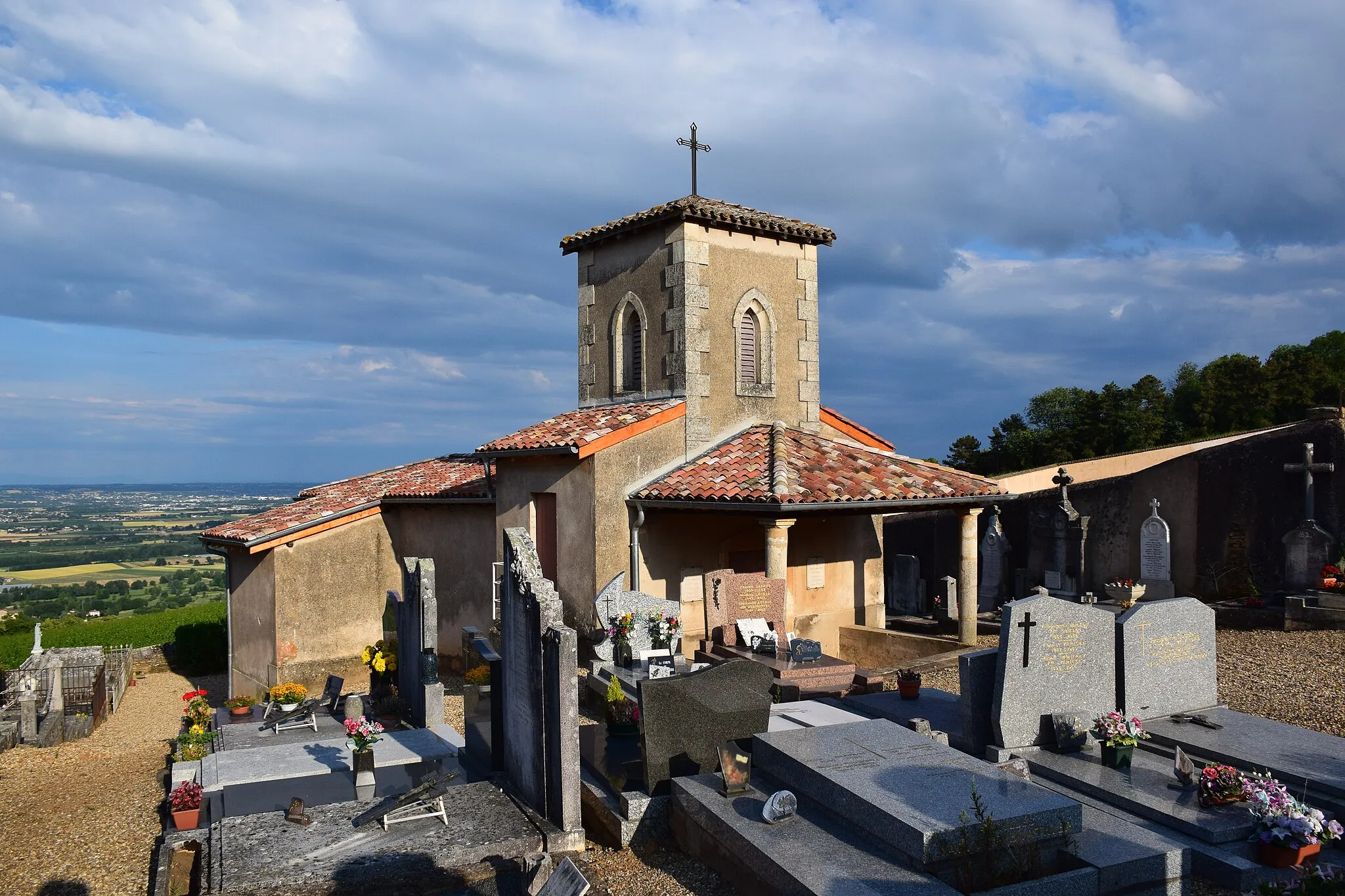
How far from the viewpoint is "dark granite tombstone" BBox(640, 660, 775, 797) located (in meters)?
7.88

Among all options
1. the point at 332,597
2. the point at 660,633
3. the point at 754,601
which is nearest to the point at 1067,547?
the point at 754,601

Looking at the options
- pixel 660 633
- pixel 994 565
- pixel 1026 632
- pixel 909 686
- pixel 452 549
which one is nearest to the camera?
pixel 1026 632

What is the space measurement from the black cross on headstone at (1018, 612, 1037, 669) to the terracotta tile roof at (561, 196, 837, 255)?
8912mm

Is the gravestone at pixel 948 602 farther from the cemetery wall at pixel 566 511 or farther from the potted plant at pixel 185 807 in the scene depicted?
the potted plant at pixel 185 807

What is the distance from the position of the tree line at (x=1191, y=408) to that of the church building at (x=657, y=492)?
65.3ft

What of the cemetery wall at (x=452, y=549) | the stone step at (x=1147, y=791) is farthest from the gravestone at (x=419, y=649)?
the stone step at (x=1147, y=791)

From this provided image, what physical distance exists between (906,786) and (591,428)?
892 centimetres

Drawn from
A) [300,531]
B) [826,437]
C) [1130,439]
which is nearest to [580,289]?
[826,437]

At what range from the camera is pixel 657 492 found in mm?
13578

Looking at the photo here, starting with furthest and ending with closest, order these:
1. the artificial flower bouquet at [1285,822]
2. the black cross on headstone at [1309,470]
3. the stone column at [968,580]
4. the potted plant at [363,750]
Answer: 1. the black cross on headstone at [1309,470]
2. the stone column at [968,580]
3. the potted plant at [363,750]
4. the artificial flower bouquet at [1285,822]

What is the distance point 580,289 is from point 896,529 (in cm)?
1233

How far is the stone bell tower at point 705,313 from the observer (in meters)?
15.3

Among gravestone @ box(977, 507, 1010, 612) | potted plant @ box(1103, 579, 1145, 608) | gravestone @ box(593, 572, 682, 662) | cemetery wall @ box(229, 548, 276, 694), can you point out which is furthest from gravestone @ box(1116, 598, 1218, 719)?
cemetery wall @ box(229, 548, 276, 694)

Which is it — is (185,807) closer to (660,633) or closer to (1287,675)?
(660,633)
